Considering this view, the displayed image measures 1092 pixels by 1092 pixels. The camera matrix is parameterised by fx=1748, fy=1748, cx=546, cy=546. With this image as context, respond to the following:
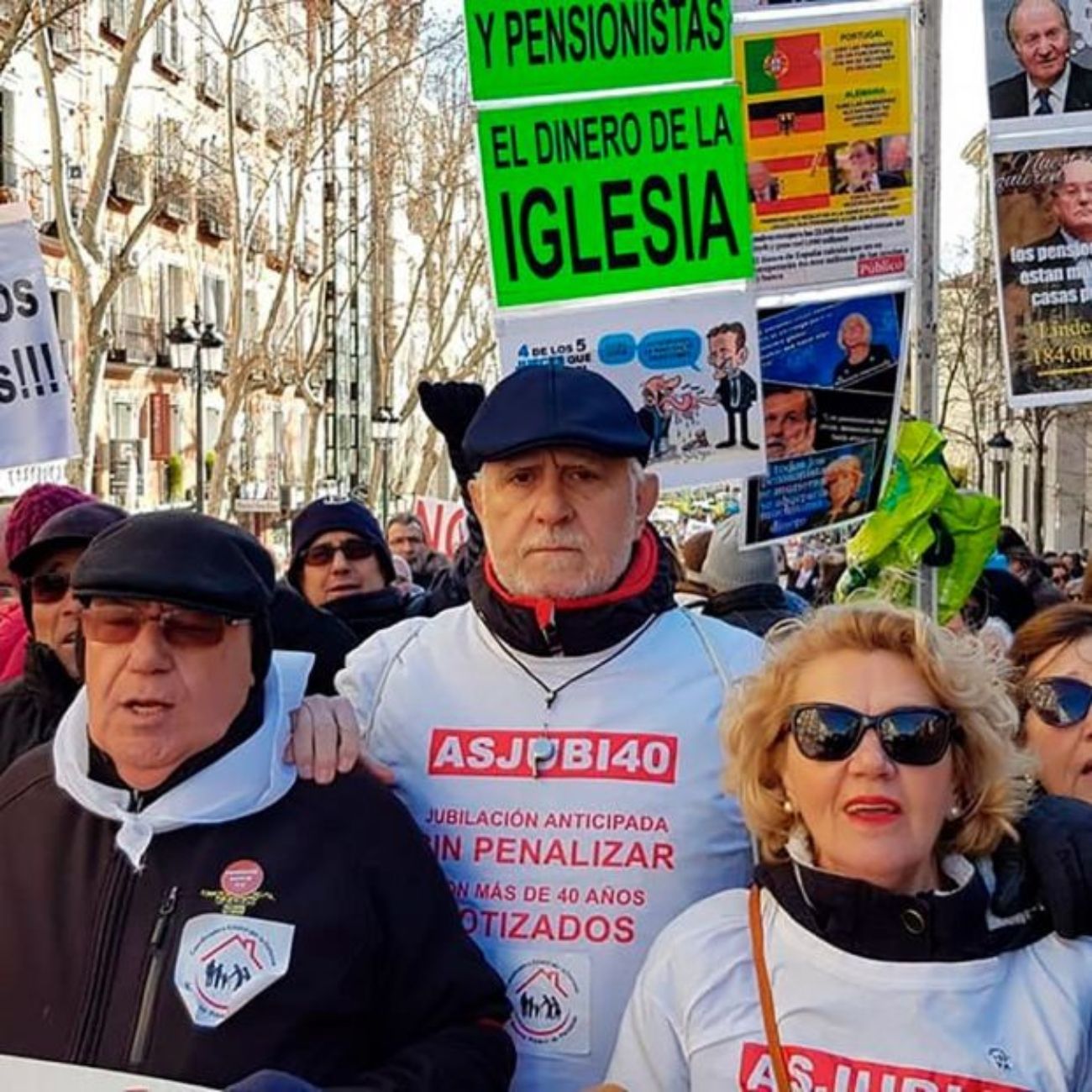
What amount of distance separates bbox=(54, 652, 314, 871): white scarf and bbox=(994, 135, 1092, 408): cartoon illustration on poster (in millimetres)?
3886

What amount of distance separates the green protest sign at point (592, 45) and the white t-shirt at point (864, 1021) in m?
3.54

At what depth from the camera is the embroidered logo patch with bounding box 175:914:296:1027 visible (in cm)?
261

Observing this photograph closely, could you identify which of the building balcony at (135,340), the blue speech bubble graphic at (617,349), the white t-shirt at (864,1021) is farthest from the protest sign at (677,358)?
the building balcony at (135,340)

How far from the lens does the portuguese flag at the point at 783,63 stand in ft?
19.6

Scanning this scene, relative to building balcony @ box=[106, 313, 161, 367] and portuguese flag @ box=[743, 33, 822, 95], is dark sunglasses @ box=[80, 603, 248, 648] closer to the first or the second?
portuguese flag @ box=[743, 33, 822, 95]

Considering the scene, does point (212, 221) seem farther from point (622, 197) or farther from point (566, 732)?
point (566, 732)

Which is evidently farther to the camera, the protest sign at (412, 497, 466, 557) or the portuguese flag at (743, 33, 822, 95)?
the protest sign at (412, 497, 466, 557)

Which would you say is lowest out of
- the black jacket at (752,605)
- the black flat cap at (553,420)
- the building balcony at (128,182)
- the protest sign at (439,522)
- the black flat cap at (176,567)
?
the protest sign at (439,522)

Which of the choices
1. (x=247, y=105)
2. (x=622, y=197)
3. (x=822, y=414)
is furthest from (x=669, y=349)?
(x=247, y=105)

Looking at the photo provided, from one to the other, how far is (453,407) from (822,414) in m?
2.54

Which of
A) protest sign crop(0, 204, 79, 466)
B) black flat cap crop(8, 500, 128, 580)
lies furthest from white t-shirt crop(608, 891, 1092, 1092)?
protest sign crop(0, 204, 79, 466)

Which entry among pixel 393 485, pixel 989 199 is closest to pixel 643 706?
pixel 989 199

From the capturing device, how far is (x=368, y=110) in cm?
2691

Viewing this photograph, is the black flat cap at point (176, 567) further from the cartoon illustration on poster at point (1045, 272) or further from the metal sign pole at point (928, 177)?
the cartoon illustration on poster at point (1045, 272)
